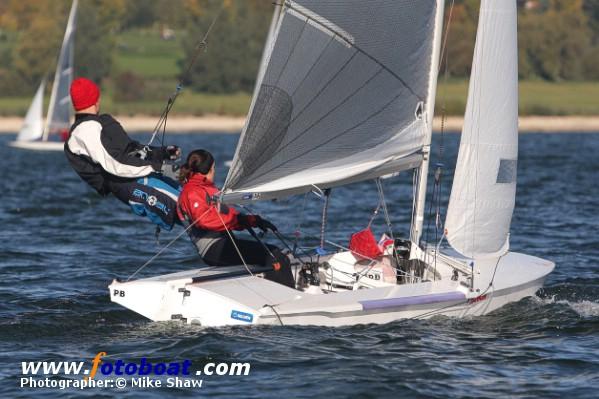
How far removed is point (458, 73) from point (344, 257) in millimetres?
63489

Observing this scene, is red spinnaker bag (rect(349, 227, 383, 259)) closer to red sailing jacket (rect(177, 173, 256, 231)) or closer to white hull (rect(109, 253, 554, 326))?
white hull (rect(109, 253, 554, 326))

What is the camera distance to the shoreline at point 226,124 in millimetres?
60906

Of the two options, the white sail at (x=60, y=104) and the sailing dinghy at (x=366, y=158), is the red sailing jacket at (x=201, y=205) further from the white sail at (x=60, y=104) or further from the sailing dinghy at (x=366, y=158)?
the white sail at (x=60, y=104)

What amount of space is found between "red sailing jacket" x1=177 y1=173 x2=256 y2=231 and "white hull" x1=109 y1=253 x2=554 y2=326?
1.58ft

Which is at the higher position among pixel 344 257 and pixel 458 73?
pixel 458 73

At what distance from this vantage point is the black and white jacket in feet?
31.2

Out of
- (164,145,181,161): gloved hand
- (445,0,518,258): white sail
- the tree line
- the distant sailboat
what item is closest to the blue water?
(445,0,518,258): white sail

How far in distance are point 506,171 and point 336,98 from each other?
1.84m

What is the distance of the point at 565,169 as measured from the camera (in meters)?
30.9

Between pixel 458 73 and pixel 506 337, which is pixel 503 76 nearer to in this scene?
pixel 506 337

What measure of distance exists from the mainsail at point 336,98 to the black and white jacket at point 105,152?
2.40 feet

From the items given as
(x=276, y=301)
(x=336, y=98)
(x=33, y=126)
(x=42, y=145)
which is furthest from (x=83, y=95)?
(x=33, y=126)

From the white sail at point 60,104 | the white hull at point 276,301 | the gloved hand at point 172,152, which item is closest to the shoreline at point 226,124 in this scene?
the white sail at point 60,104

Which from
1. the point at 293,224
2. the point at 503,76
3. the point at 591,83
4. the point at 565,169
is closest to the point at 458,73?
the point at 591,83
